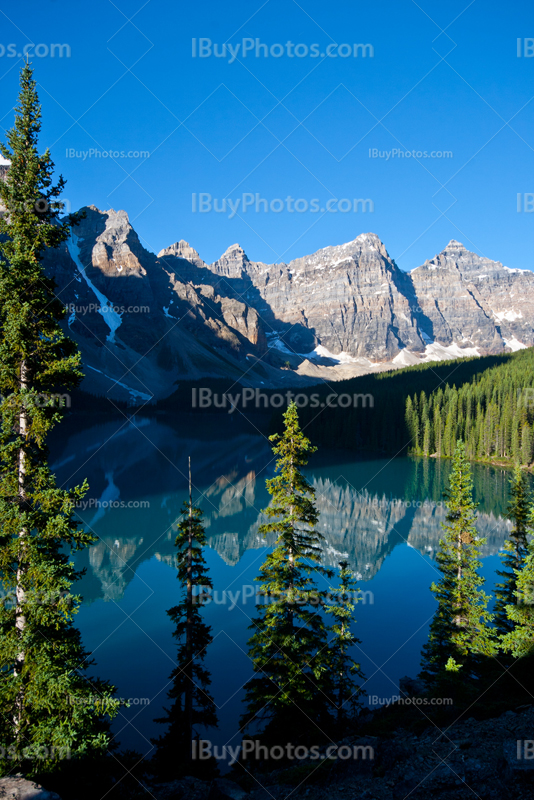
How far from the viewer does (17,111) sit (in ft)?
28.5

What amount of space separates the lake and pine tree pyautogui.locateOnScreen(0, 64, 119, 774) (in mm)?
6357

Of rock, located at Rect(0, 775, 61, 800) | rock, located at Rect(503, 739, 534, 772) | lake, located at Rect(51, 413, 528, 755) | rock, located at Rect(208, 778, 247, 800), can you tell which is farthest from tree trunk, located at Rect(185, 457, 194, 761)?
rock, located at Rect(503, 739, 534, 772)

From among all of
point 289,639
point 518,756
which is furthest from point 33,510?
point 518,756

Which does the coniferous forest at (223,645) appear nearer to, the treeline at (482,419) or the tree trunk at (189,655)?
the tree trunk at (189,655)

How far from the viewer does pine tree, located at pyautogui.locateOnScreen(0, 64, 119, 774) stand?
780 centimetres

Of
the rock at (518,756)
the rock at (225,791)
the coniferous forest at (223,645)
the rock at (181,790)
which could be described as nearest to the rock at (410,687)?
the coniferous forest at (223,645)

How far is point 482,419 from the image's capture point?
81562mm

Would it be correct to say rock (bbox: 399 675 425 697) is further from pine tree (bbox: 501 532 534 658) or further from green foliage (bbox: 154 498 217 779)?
green foliage (bbox: 154 498 217 779)

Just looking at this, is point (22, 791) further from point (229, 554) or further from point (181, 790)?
point (229, 554)

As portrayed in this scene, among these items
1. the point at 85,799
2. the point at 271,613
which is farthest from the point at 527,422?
the point at 85,799

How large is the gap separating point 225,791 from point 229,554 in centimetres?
2233

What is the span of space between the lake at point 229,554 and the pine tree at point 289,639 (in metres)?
2.36

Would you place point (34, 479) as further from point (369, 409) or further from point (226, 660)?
point (369, 409)

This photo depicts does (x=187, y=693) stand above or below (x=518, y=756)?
below
